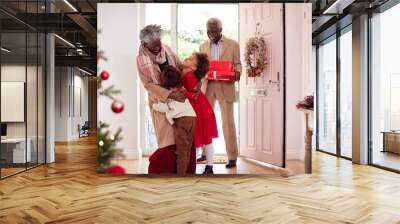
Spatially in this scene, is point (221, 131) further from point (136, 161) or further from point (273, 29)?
point (273, 29)

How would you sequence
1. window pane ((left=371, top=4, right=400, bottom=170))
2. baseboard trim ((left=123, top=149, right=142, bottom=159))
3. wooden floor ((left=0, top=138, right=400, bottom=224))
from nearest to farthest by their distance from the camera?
wooden floor ((left=0, top=138, right=400, bottom=224)), baseboard trim ((left=123, top=149, right=142, bottom=159)), window pane ((left=371, top=4, right=400, bottom=170))

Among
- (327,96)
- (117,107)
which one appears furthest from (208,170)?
(327,96)

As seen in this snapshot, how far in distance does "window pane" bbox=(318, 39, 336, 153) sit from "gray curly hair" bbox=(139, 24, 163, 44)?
189 inches

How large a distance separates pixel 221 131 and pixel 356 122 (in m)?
3.06

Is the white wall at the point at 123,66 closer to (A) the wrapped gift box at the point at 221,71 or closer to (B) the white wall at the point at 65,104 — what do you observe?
(A) the wrapped gift box at the point at 221,71

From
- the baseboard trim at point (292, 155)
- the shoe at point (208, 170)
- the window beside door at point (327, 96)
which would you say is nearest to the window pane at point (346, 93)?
the window beside door at point (327, 96)

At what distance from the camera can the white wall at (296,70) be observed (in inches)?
231

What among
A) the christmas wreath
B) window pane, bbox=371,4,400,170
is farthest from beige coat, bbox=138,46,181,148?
window pane, bbox=371,4,400,170

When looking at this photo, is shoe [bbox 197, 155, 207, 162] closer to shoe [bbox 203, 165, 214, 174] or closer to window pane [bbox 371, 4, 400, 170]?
shoe [bbox 203, 165, 214, 174]

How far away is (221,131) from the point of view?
574cm

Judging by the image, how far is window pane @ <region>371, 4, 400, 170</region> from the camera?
640cm

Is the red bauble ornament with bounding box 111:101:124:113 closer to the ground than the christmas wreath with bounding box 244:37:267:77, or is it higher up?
closer to the ground

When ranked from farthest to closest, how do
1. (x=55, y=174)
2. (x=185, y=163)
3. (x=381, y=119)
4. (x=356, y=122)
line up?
(x=356, y=122), (x=381, y=119), (x=55, y=174), (x=185, y=163)

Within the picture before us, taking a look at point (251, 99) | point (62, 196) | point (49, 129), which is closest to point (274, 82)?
point (251, 99)
